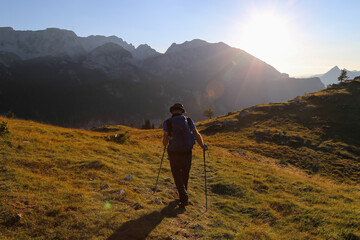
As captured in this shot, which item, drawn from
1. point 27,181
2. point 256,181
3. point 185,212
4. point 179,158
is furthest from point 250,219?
point 27,181

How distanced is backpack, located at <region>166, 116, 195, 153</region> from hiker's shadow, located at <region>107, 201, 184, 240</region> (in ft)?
7.75

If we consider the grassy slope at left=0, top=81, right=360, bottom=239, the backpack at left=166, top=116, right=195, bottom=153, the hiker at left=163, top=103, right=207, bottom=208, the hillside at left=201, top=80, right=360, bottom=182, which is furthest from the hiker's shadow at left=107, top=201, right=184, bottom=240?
the hillside at left=201, top=80, right=360, bottom=182

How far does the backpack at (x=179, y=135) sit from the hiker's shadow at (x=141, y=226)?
2.36 meters

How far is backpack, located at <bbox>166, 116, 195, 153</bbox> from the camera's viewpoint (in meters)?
7.82

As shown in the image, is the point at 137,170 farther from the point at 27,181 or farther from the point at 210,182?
the point at 27,181

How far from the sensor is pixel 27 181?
7.77 meters

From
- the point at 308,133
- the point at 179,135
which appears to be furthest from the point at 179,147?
the point at 308,133

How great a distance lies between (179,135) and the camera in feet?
26.0

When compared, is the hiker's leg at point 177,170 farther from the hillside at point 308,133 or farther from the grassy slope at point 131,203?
the hillside at point 308,133

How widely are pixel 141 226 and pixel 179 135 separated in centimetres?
343

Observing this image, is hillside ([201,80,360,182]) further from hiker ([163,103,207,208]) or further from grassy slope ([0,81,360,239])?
hiker ([163,103,207,208])

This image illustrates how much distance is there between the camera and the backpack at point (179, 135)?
7820mm

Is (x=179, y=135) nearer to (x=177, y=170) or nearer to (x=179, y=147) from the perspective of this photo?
(x=179, y=147)

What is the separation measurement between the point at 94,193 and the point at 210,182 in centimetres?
718
